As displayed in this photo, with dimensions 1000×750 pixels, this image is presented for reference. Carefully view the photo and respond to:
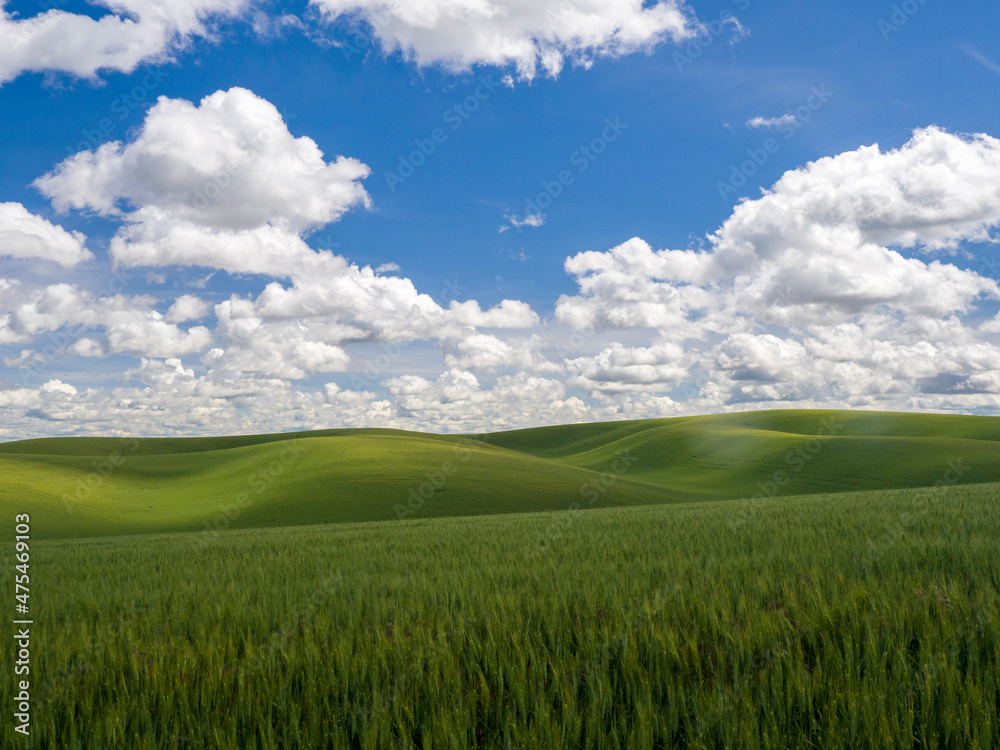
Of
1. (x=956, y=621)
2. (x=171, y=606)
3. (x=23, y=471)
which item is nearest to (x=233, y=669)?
(x=171, y=606)

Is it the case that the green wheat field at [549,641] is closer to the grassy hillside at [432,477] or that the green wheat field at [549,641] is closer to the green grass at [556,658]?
the green grass at [556,658]

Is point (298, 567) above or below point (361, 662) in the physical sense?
below

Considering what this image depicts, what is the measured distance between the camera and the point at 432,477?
53594mm

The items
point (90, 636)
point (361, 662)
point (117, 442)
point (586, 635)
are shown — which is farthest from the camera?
point (117, 442)

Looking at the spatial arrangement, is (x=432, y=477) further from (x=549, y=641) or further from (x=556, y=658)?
(x=556, y=658)

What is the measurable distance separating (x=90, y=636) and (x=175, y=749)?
123 inches

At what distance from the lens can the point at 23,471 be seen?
2131 inches

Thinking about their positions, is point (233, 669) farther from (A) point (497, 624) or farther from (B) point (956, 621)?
(B) point (956, 621)

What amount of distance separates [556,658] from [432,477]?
50731mm

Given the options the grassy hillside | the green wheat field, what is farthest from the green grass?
the grassy hillside

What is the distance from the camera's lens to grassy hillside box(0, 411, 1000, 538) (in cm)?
4425

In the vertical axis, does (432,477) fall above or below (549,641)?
below

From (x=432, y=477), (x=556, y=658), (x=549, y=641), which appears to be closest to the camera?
(x=556, y=658)

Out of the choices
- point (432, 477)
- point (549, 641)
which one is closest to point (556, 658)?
point (549, 641)
